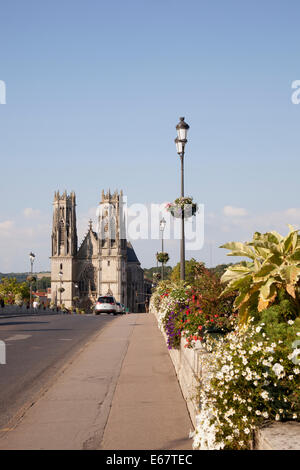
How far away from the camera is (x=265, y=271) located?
7723 mm

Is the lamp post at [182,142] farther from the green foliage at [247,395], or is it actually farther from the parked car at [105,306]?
the parked car at [105,306]

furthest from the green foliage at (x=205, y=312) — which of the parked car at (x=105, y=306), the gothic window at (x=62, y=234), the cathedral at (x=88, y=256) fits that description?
the gothic window at (x=62, y=234)

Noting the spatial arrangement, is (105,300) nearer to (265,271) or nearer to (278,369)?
(265,271)

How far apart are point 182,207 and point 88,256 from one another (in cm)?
12641

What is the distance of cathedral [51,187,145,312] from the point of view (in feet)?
454

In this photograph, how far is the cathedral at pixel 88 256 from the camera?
13838 cm

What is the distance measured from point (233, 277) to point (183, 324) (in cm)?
220

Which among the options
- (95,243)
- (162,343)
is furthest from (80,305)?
(162,343)

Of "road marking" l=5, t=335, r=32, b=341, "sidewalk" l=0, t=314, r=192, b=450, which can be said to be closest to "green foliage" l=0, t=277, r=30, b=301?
"road marking" l=5, t=335, r=32, b=341

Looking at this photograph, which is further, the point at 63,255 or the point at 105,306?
the point at 63,255

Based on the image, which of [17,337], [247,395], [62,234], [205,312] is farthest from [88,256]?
[247,395]
